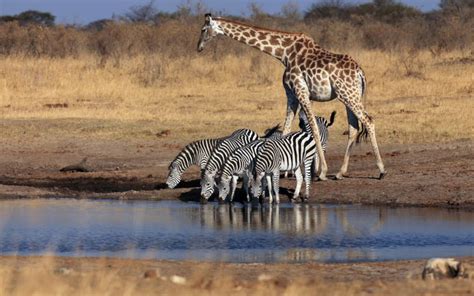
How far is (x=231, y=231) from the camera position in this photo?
40.0 ft

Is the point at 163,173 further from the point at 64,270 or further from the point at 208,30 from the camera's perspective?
the point at 64,270

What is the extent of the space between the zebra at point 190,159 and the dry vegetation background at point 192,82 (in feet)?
13.2

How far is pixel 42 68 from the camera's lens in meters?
28.6

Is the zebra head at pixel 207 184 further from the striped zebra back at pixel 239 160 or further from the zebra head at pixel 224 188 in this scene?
the striped zebra back at pixel 239 160

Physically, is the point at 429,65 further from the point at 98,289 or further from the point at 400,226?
the point at 98,289

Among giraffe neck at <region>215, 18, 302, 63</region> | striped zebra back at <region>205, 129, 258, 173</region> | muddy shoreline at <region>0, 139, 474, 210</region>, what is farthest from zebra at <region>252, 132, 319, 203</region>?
giraffe neck at <region>215, 18, 302, 63</region>

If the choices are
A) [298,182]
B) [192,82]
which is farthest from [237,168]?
[192,82]

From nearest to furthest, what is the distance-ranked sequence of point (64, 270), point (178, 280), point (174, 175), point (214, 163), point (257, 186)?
point (178, 280)
point (64, 270)
point (257, 186)
point (214, 163)
point (174, 175)

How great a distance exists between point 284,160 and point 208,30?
317cm

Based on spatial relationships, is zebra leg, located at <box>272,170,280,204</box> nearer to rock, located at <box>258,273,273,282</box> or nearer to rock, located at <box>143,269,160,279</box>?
rock, located at <box>258,273,273,282</box>

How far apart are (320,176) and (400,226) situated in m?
3.36

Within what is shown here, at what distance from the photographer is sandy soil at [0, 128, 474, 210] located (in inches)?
583

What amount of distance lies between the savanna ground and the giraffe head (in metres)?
1.87

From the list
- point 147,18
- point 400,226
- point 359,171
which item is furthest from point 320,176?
point 147,18
